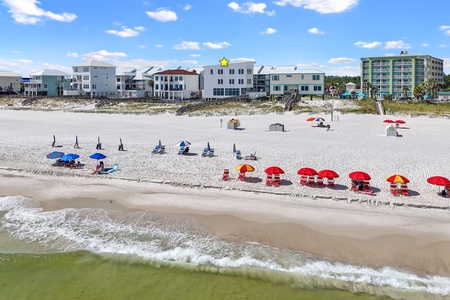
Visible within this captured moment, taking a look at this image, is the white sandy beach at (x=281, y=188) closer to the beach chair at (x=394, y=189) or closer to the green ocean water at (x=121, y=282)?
the beach chair at (x=394, y=189)

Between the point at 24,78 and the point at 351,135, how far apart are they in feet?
406

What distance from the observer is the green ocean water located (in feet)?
39.7

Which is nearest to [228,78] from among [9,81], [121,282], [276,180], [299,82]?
[299,82]

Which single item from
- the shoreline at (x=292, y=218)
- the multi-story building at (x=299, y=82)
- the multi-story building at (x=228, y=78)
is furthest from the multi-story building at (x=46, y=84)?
the shoreline at (x=292, y=218)

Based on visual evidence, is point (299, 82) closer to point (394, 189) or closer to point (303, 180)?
point (303, 180)

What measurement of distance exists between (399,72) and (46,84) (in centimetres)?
11082

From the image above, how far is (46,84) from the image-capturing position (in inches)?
4387

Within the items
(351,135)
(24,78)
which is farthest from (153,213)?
(24,78)

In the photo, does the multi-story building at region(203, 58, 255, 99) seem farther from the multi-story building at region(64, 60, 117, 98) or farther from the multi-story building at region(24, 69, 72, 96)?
the multi-story building at region(24, 69, 72, 96)

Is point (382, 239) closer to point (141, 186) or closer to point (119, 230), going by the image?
point (119, 230)

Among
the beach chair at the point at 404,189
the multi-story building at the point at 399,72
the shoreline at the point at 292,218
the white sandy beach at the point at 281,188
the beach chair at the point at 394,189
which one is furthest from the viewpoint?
the multi-story building at the point at 399,72

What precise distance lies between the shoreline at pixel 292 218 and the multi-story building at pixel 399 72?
108 m

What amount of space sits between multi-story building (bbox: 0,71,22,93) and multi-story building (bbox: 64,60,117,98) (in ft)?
98.3

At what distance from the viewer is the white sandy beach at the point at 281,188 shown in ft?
50.4
